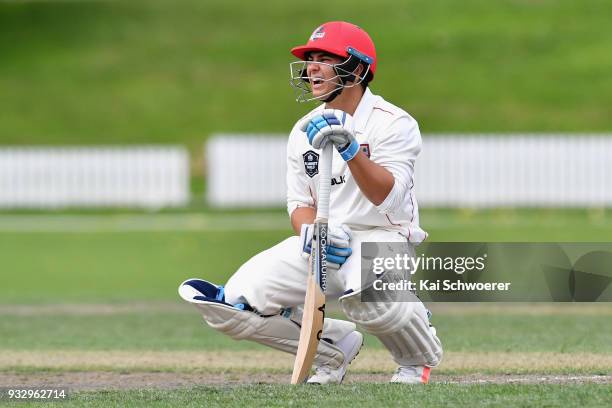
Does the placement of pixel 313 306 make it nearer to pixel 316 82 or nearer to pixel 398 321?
pixel 398 321

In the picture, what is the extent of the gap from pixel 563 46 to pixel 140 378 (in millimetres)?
28841

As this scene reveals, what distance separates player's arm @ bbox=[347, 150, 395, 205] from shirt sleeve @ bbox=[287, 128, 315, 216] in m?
0.58

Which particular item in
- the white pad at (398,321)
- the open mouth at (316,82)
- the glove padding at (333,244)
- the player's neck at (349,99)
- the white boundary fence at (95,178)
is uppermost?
the open mouth at (316,82)

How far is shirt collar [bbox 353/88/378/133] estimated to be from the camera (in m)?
5.89

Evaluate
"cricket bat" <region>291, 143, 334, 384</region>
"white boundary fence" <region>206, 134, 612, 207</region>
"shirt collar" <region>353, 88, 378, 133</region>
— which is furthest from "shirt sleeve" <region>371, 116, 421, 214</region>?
"white boundary fence" <region>206, 134, 612, 207</region>

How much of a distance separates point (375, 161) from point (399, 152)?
0.40ft

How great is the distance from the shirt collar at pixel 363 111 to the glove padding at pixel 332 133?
42 cm

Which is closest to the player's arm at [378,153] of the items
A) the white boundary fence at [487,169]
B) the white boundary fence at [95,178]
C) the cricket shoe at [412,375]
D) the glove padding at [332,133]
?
the glove padding at [332,133]

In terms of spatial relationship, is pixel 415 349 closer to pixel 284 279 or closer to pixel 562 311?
pixel 284 279

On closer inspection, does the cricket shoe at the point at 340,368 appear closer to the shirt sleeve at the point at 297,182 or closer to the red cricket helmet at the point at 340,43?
the shirt sleeve at the point at 297,182

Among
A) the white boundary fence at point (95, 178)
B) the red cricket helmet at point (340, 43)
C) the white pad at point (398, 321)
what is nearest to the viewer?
the white pad at point (398, 321)

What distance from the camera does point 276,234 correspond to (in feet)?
59.5

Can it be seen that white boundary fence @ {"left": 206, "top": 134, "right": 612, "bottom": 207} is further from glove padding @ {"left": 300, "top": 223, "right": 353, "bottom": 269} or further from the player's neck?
glove padding @ {"left": 300, "top": 223, "right": 353, "bottom": 269}

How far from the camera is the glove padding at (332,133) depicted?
17.6ft
